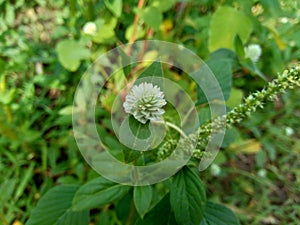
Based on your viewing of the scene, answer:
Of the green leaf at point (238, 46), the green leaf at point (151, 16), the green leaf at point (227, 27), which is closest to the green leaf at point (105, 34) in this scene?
the green leaf at point (151, 16)

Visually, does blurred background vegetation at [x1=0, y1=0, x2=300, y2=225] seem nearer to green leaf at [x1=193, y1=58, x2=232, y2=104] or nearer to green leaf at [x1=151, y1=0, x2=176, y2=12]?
green leaf at [x1=151, y1=0, x2=176, y2=12]

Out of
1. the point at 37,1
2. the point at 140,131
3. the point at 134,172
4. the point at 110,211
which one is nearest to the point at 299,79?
the point at 140,131

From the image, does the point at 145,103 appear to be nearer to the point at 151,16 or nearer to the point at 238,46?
the point at 238,46

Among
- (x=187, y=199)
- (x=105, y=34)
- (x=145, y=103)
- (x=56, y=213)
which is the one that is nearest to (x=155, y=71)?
(x=145, y=103)

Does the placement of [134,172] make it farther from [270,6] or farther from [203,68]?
[270,6]

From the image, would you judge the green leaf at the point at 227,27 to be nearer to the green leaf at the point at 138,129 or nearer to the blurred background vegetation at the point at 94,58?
the blurred background vegetation at the point at 94,58
